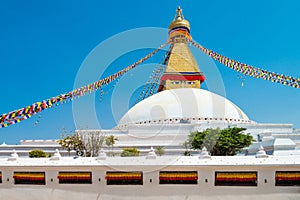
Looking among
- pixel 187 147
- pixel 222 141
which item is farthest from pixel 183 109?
pixel 222 141

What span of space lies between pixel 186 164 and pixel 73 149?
9.04 metres

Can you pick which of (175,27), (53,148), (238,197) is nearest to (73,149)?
(53,148)

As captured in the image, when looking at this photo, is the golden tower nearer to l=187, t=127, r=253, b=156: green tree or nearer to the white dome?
the white dome

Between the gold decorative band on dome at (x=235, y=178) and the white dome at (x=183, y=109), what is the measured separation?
13.6 meters

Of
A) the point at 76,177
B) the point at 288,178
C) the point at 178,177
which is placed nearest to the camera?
the point at 288,178

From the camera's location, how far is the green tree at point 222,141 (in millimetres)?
15398

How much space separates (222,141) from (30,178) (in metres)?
9.11

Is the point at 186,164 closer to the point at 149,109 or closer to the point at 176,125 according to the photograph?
the point at 176,125

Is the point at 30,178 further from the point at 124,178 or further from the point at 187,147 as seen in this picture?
the point at 187,147

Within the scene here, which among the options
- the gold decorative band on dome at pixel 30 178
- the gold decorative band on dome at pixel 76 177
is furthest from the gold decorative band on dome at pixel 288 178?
the gold decorative band on dome at pixel 30 178

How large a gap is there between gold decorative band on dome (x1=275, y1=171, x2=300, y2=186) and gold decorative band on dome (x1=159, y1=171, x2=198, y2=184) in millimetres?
2630

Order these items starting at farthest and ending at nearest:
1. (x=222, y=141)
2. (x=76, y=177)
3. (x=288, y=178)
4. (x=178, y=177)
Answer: (x=222, y=141), (x=76, y=177), (x=178, y=177), (x=288, y=178)

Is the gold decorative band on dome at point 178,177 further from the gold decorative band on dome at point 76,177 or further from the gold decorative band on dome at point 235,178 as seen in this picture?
the gold decorative band on dome at point 76,177

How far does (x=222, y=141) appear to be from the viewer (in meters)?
15.4
